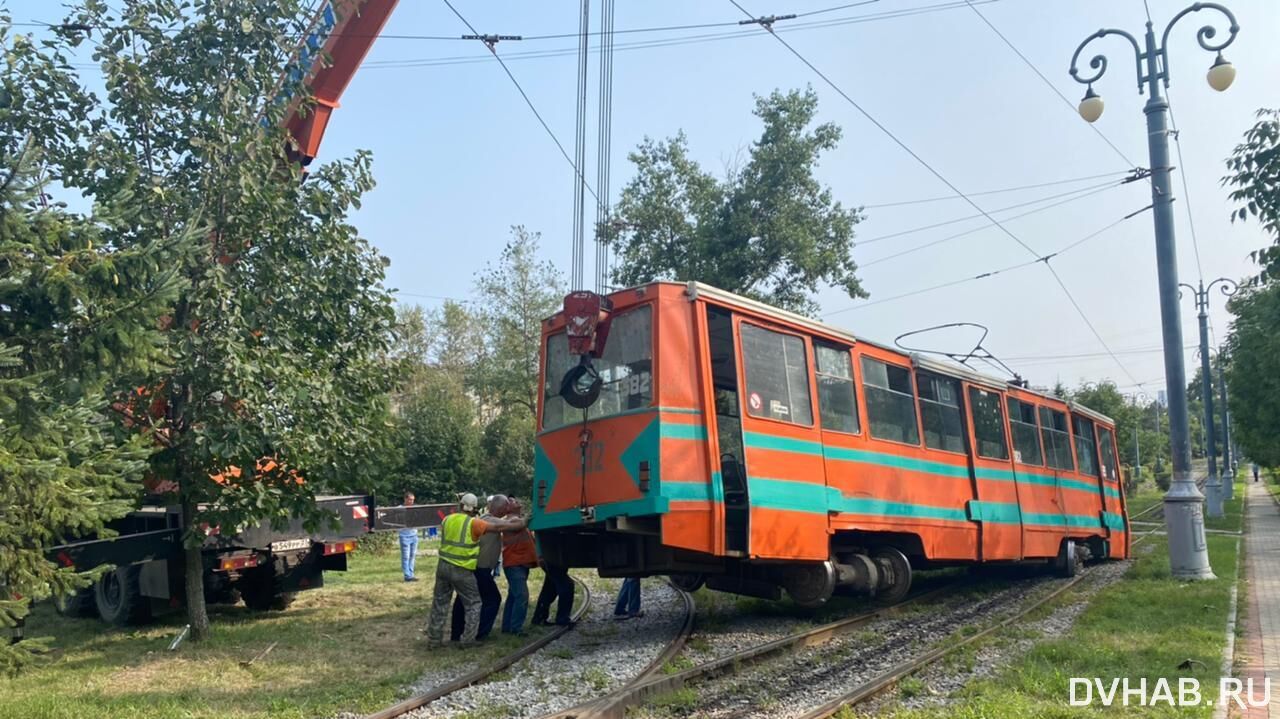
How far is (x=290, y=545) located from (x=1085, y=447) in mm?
12787

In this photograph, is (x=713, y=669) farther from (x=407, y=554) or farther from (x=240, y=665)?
(x=407, y=554)

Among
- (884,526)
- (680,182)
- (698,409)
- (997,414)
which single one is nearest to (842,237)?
(680,182)

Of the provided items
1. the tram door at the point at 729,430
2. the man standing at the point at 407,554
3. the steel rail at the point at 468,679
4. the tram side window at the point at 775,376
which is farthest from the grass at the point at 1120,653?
the man standing at the point at 407,554

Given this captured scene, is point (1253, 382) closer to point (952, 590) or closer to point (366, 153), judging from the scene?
point (952, 590)

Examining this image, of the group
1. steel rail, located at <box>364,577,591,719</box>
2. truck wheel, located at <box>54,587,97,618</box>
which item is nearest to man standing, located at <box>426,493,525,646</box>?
steel rail, located at <box>364,577,591,719</box>

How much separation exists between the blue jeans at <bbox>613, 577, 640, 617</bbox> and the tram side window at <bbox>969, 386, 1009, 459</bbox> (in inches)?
186

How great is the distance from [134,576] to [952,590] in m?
10.5

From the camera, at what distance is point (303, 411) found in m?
10.3

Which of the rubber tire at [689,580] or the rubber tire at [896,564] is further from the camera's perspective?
the rubber tire at [896,564]

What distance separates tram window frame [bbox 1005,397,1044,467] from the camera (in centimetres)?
1398

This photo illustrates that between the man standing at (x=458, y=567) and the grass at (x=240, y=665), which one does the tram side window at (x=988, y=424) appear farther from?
the man standing at (x=458, y=567)

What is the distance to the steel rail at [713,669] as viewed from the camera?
270 inches

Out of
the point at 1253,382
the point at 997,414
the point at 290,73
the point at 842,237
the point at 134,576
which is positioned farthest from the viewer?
the point at 1253,382

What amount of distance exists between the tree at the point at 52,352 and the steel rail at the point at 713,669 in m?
3.41
